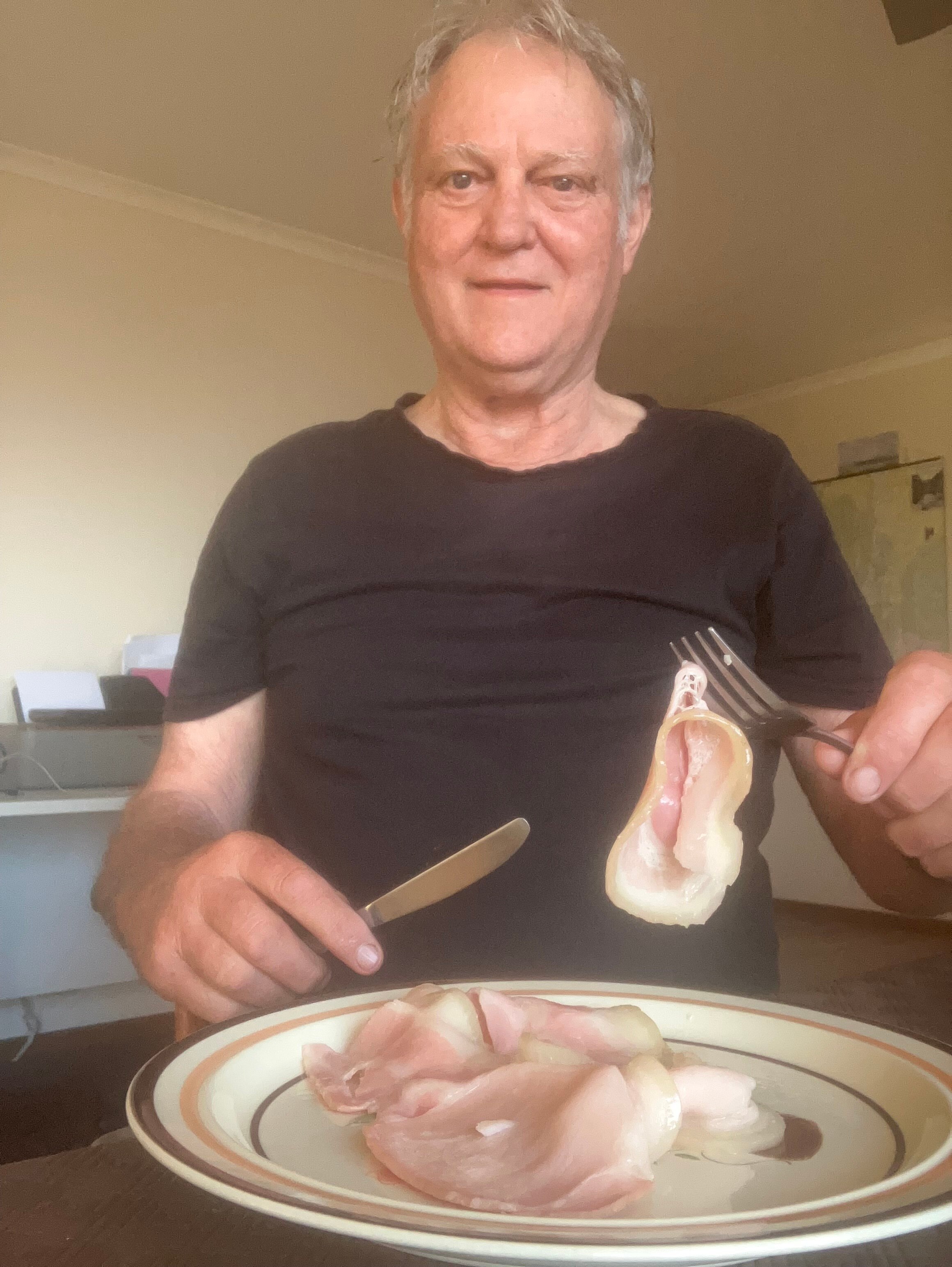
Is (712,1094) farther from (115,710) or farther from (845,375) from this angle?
(845,375)

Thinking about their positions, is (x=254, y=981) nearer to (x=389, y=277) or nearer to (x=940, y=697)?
(x=940, y=697)

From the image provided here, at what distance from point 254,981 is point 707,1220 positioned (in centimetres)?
35

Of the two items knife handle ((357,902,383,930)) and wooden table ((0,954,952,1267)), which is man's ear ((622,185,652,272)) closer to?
knife handle ((357,902,383,930))

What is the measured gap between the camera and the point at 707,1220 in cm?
33

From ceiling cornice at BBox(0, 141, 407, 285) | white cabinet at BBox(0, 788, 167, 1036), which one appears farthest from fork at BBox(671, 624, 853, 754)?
ceiling cornice at BBox(0, 141, 407, 285)

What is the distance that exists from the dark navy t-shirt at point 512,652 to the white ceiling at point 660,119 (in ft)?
6.33

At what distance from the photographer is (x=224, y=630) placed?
0.99 meters

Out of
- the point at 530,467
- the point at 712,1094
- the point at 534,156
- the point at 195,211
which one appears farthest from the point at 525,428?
the point at 195,211

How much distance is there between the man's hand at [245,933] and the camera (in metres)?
0.56

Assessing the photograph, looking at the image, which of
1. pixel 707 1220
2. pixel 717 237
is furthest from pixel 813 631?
pixel 717 237

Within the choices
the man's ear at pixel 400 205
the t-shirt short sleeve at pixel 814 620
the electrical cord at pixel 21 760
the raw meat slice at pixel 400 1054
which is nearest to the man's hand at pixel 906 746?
the raw meat slice at pixel 400 1054

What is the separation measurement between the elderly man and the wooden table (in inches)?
14.5

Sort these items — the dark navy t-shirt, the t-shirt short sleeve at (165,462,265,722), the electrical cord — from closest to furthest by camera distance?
the dark navy t-shirt < the t-shirt short sleeve at (165,462,265,722) < the electrical cord

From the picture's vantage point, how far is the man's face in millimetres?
950
